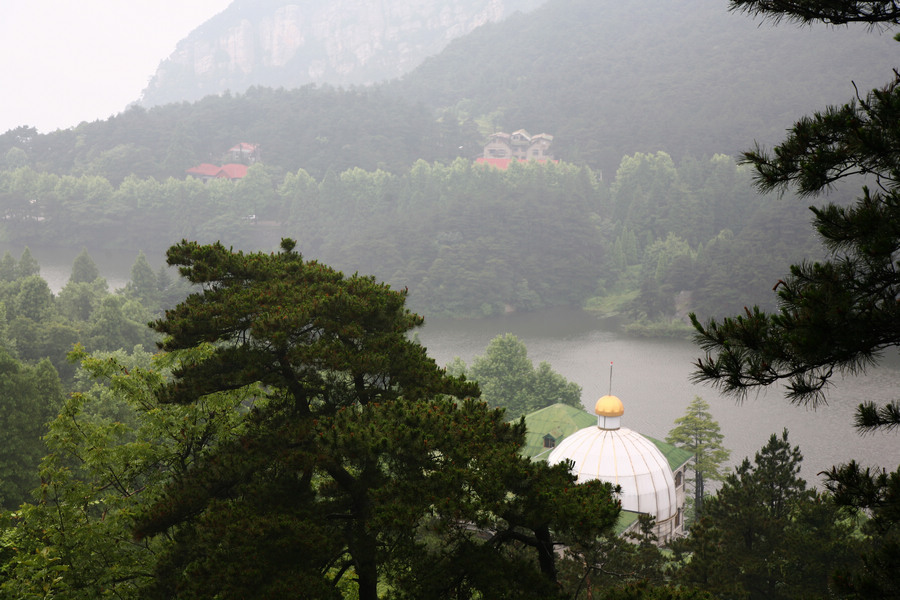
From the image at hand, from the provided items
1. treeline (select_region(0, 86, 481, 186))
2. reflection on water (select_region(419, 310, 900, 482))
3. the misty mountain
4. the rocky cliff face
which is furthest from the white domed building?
the rocky cliff face

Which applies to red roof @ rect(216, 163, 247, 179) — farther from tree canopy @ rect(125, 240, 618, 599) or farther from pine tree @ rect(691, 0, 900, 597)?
pine tree @ rect(691, 0, 900, 597)

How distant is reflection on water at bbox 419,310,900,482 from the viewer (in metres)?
37.3

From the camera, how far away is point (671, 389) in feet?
151

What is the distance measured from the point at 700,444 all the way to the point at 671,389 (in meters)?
12.7

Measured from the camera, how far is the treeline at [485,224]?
70.4 m

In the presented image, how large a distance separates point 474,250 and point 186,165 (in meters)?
47.3

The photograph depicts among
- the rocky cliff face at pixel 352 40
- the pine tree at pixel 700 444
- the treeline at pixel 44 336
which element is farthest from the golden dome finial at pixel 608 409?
the rocky cliff face at pixel 352 40

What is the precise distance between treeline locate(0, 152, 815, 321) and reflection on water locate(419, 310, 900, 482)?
291 inches


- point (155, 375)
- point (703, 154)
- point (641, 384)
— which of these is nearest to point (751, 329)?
point (155, 375)

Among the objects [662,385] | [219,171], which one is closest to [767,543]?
[662,385]

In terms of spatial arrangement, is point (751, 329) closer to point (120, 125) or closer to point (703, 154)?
point (703, 154)

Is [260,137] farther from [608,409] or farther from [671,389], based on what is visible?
[608,409]

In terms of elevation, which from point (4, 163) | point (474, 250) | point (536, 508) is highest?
point (4, 163)

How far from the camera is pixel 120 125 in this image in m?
106
